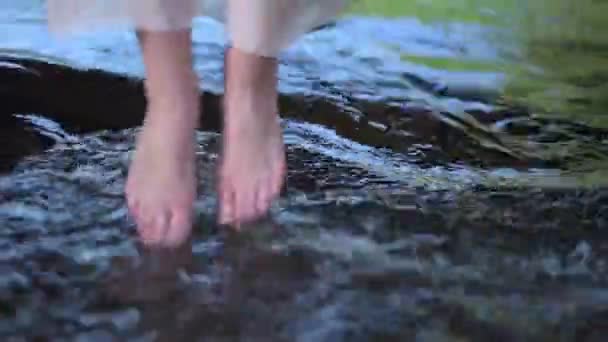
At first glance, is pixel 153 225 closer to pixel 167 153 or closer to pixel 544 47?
pixel 167 153

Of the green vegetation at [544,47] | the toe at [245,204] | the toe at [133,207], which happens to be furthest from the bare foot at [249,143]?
the green vegetation at [544,47]

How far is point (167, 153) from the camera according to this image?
114cm

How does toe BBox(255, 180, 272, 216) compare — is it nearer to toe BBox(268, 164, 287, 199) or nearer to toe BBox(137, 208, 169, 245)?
toe BBox(268, 164, 287, 199)

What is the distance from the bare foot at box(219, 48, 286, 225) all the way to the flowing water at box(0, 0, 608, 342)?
33 millimetres

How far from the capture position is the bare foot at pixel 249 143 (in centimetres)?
114

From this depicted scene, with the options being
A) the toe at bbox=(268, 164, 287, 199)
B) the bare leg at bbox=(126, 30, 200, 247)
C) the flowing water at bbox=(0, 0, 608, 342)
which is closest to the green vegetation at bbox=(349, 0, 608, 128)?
the flowing water at bbox=(0, 0, 608, 342)

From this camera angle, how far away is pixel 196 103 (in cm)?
116

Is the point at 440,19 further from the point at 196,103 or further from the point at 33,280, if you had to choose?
the point at 33,280

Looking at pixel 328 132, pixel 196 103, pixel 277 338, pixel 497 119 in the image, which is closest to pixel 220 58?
pixel 328 132

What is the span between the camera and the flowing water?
102cm

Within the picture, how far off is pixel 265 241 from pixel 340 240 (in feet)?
0.30

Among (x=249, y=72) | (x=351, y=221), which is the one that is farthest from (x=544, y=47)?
(x=249, y=72)

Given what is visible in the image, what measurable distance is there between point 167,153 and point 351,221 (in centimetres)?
25

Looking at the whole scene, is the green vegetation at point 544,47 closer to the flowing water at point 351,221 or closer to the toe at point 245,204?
the flowing water at point 351,221
